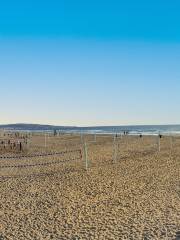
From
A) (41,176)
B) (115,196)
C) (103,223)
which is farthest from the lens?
(41,176)

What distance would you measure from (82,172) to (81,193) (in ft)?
20.5

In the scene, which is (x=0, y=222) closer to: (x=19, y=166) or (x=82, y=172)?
(x=82, y=172)

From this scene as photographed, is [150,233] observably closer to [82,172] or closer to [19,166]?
[82,172]

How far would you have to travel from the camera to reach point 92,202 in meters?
17.3

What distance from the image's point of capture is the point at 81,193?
19078mm

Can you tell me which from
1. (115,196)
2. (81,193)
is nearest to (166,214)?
(115,196)

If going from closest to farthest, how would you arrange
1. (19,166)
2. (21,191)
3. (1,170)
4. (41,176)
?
(21,191) → (41,176) → (1,170) → (19,166)

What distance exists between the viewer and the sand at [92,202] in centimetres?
1354

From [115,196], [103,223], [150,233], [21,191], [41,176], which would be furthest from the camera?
[41,176]

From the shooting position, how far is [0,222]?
14.8 metres

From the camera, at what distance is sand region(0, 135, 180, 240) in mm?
13539

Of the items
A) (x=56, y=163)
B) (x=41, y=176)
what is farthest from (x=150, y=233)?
(x=56, y=163)

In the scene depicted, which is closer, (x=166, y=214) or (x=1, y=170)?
(x=166, y=214)

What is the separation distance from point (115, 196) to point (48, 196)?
252 centimetres
